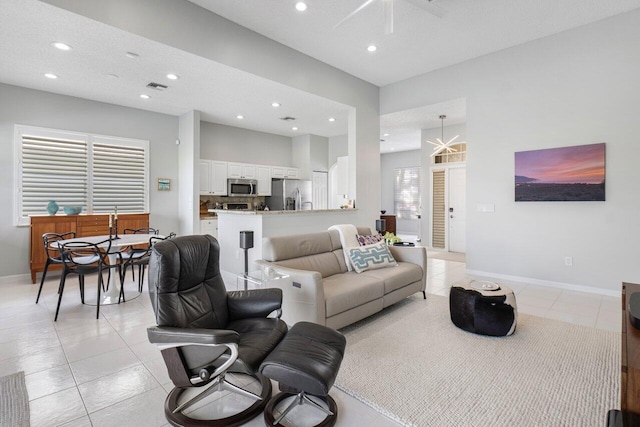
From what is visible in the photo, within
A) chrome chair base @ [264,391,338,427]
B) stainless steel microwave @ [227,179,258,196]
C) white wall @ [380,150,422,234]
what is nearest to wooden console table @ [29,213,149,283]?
stainless steel microwave @ [227,179,258,196]

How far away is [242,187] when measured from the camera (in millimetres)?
7891

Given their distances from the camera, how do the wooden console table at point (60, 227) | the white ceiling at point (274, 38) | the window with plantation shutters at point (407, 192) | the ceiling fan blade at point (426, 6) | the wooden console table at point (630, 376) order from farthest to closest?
the window with plantation shutters at point (407, 192)
the wooden console table at point (60, 227)
the white ceiling at point (274, 38)
the ceiling fan blade at point (426, 6)
the wooden console table at point (630, 376)

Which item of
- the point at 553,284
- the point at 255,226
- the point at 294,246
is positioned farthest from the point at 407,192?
the point at 294,246

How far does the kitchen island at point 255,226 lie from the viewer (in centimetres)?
476

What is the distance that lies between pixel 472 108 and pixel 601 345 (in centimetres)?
397

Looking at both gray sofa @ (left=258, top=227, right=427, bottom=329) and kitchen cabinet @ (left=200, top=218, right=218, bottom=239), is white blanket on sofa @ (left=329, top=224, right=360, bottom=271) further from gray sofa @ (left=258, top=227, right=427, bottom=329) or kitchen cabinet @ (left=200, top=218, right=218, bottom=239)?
kitchen cabinet @ (left=200, top=218, right=218, bottom=239)

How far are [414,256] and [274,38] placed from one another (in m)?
3.71

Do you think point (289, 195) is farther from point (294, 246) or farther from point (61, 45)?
point (61, 45)

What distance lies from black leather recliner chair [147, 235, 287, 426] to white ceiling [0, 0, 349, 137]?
2.88 meters

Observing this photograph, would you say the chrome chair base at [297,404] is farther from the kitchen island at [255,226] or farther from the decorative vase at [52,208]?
the decorative vase at [52,208]

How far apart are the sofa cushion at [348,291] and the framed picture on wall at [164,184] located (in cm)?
477

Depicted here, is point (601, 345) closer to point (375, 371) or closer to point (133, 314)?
point (375, 371)

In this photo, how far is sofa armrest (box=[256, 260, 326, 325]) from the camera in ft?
9.16

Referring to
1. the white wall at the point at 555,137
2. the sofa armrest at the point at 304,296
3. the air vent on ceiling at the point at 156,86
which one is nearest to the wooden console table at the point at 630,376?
the sofa armrest at the point at 304,296
